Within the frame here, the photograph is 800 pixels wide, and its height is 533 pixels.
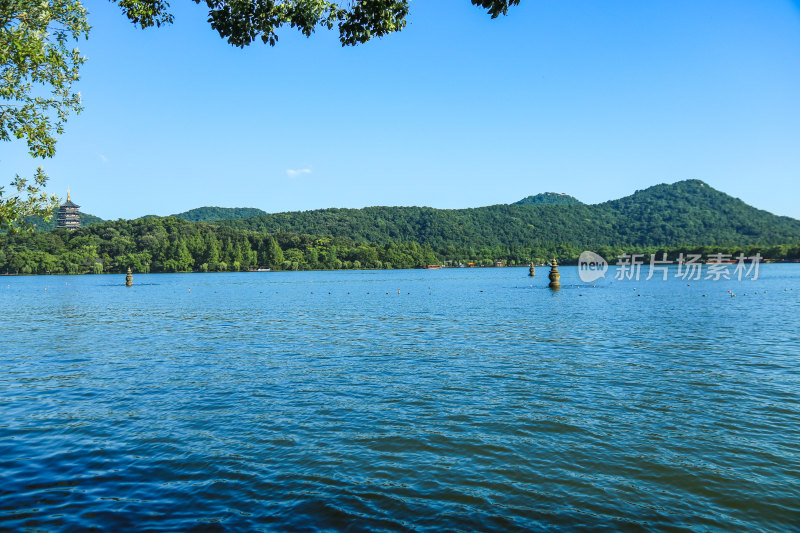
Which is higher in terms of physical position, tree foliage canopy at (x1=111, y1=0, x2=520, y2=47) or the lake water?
tree foliage canopy at (x1=111, y1=0, x2=520, y2=47)

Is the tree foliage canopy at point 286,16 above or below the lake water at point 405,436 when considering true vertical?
above

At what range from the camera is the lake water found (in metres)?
10.6

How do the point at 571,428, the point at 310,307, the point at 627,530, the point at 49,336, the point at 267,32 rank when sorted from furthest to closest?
the point at 310,307 → the point at 49,336 → the point at 571,428 → the point at 267,32 → the point at 627,530

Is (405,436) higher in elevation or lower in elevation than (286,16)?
lower

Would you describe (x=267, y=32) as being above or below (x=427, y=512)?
above

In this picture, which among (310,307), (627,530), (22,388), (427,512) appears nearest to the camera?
(627,530)

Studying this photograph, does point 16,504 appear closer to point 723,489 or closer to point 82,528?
point 82,528

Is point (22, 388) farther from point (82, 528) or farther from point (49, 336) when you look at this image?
point (49, 336)

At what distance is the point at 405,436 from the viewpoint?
1511cm

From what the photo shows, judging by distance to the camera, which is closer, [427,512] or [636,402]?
[427,512]

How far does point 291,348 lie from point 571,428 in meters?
20.3

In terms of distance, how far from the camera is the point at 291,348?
32.0m

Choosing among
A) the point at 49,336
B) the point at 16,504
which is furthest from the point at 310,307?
the point at 16,504

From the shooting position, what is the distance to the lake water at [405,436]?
34.9 ft
